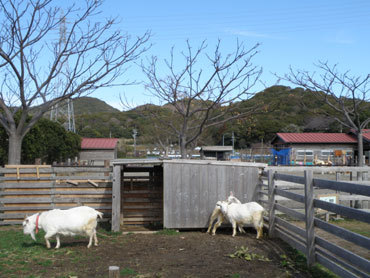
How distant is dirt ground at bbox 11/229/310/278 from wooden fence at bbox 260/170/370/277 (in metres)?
0.41

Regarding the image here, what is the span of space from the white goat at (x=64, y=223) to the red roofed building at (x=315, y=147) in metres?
36.0

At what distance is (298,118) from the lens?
79938mm

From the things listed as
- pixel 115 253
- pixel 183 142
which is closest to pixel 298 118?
pixel 183 142

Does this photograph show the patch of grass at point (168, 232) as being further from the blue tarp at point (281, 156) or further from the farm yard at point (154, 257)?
the blue tarp at point (281, 156)

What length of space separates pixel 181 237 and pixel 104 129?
85.6 meters

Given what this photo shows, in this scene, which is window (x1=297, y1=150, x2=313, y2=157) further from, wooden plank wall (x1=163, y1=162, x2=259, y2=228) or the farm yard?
the farm yard

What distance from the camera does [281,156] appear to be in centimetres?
4231

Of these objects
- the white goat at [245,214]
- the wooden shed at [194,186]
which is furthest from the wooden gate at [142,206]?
the white goat at [245,214]

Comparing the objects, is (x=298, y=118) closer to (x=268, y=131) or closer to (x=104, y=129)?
(x=268, y=131)

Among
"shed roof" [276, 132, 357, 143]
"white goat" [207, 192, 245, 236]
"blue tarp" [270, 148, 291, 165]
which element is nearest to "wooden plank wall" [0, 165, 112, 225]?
"white goat" [207, 192, 245, 236]

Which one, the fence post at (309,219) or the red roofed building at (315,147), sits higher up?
the red roofed building at (315,147)

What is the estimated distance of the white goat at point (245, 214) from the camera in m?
8.27

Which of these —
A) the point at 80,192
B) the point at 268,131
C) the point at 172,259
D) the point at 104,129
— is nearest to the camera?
the point at 172,259

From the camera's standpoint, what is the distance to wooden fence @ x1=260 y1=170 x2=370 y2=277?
14.8ft
